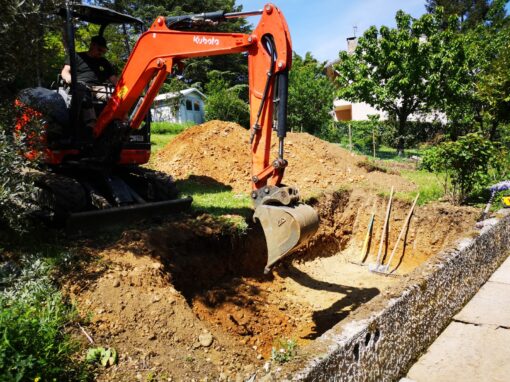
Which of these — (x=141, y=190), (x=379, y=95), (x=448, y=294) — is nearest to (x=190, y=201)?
(x=141, y=190)

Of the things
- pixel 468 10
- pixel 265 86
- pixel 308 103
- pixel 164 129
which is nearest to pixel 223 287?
pixel 265 86

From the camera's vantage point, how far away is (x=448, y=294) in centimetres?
422

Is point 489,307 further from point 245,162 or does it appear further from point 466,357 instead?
point 245,162

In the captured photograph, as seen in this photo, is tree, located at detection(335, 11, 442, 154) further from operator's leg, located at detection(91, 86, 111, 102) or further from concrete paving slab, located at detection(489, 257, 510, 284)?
operator's leg, located at detection(91, 86, 111, 102)

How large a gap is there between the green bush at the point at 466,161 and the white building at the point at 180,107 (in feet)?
70.4

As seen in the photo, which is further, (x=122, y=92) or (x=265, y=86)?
(x=122, y=92)

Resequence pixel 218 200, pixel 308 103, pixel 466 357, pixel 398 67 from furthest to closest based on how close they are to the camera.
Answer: pixel 308 103 < pixel 398 67 < pixel 218 200 < pixel 466 357

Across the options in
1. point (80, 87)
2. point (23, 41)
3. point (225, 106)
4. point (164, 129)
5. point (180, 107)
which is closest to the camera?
point (23, 41)

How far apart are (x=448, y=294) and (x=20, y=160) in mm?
4656

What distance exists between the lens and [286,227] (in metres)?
4.02

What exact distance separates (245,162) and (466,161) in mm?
5475

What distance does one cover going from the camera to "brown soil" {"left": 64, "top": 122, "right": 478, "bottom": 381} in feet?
13.4

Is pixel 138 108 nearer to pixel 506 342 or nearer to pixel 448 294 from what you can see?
pixel 448 294

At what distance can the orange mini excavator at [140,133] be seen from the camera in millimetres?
4258
